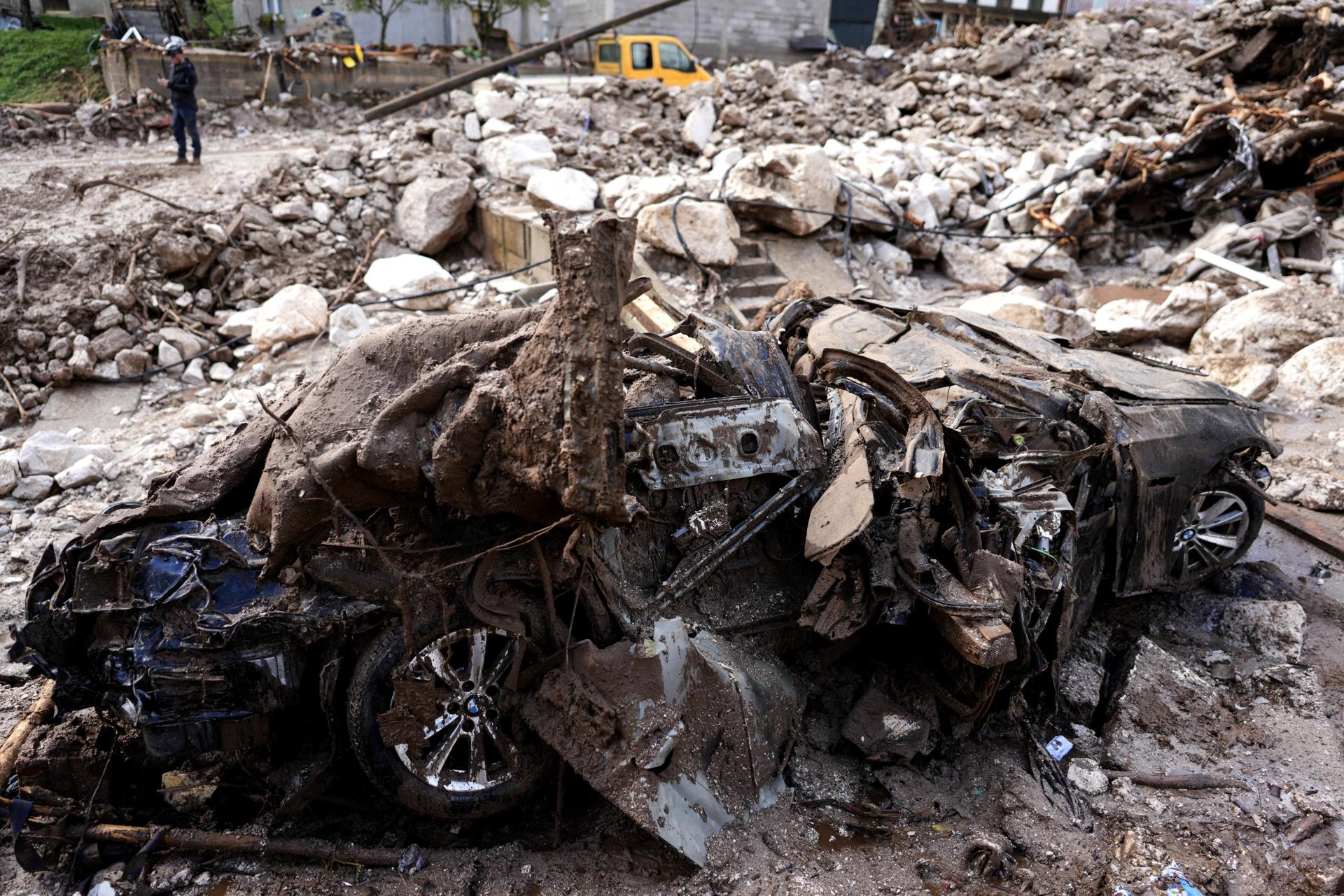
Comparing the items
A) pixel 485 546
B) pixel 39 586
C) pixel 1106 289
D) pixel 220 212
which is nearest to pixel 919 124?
pixel 1106 289

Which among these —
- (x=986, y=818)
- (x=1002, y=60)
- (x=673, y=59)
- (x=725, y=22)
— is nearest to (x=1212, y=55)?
(x=1002, y=60)

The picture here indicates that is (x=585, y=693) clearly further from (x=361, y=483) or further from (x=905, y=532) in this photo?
(x=905, y=532)

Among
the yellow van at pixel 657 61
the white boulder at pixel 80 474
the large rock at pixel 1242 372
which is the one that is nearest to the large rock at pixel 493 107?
the yellow van at pixel 657 61

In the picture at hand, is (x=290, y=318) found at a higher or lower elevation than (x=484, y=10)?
lower

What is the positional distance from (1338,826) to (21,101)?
658 inches

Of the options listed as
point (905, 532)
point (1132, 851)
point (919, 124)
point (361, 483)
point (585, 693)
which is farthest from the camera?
point (919, 124)

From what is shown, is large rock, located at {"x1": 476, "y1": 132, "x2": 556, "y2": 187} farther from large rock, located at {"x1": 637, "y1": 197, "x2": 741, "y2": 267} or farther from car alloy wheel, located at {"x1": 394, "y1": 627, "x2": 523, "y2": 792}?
car alloy wheel, located at {"x1": 394, "y1": 627, "x2": 523, "y2": 792}

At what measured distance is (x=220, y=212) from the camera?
10.2 m

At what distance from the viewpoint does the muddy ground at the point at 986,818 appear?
367 cm

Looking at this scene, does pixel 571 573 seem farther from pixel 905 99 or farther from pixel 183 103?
pixel 905 99

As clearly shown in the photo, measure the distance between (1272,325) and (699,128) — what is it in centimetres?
810

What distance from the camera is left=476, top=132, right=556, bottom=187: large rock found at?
11500mm

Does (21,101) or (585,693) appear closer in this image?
(585,693)

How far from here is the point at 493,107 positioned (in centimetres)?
1271
